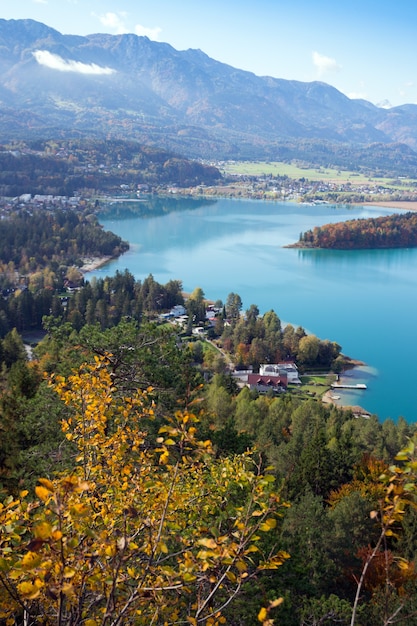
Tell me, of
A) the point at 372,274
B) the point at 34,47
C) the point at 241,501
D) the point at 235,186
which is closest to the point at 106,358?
the point at 241,501

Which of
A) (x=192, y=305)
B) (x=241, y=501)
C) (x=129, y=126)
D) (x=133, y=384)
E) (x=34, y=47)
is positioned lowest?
(x=192, y=305)

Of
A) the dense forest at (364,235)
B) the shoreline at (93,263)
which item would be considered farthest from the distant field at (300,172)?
the shoreline at (93,263)

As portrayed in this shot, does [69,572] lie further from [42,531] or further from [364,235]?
[364,235]

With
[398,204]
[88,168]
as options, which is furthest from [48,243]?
[398,204]

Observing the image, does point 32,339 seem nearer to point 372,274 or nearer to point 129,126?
point 372,274

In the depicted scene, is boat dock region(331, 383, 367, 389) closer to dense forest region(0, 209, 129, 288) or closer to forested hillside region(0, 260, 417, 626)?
forested hillside region(0, 260, 417, 626)

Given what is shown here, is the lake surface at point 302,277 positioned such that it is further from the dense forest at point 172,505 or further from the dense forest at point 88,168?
the dense forest at point 88,168
